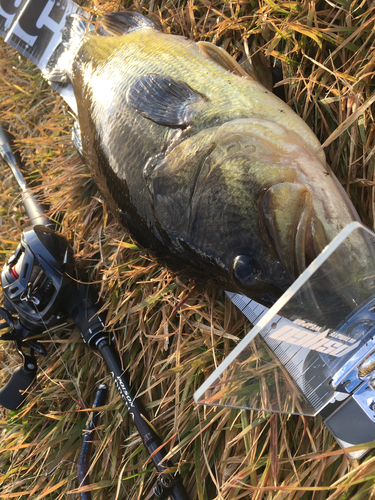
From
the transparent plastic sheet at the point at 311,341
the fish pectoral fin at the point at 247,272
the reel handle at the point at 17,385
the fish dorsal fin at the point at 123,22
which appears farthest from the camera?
the reel handle at the point at 17,385

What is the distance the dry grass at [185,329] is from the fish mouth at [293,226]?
16.4 inches

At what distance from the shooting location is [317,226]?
3.65 ft

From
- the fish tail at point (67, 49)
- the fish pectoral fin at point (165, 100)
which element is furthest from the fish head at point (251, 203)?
the fish tail at point (67, 49)

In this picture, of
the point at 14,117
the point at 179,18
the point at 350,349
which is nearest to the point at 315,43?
the point at 179,18

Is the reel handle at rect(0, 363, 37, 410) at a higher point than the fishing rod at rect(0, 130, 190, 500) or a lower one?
lower

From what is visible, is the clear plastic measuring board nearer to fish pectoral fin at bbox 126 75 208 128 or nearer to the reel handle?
fish pectoral fin at bbox 126 75 208 128

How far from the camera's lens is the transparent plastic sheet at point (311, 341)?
2.89ft

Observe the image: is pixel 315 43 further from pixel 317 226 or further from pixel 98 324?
pixel 98 324

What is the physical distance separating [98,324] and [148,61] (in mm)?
1525

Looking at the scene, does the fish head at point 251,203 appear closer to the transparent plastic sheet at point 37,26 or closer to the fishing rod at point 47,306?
the fishing rod at point 47,306

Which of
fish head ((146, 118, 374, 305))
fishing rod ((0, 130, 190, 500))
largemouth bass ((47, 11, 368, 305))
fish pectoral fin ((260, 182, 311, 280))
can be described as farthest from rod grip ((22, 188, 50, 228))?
fish pectoral fin ((260, 182, 311, 280))

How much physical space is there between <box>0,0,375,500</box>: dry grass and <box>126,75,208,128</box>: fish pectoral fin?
19.5 inches

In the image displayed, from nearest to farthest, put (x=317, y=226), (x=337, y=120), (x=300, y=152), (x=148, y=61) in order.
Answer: (x=317, y=226) < (x=300, y=152) < (x=337, y=120) < (x=148, y=61)

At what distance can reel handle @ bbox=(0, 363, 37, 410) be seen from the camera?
2.35 meters
